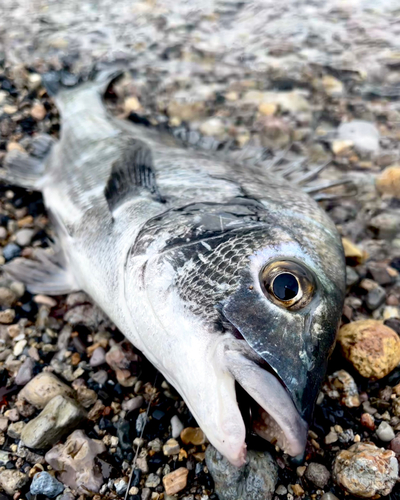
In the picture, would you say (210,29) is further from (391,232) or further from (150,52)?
(391,232)

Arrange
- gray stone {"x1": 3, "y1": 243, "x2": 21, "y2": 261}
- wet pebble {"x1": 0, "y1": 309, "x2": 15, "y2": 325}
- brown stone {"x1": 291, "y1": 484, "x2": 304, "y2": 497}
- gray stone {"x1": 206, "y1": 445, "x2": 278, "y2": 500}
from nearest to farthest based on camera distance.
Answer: gray stone {"x1": 206, "y1": 445, "x2": 278, "y2": 500}, brown stone {"x1": 291, "y1": 484, "x2": 304, "y2": 497}, wet pebble {"x1": 0, "y1": 309, "x2": 15, "y2": 325}, gray stone {"x1": 3, "y1": 243, "x2": 21, "y2": 261}

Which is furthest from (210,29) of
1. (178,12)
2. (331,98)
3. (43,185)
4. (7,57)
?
(43,185)

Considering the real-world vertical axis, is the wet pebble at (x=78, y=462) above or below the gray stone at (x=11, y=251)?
below

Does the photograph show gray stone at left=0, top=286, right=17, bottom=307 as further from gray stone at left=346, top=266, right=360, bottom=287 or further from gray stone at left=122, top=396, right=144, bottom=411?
gray stone at left=346, top=266, right=360, bottom=287

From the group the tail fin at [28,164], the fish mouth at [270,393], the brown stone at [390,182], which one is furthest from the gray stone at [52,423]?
the brown stone at [390,182]

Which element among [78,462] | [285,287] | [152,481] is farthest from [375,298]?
[78,462]

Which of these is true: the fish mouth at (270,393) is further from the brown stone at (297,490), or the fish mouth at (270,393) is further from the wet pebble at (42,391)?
the wet pebble at (42,391)

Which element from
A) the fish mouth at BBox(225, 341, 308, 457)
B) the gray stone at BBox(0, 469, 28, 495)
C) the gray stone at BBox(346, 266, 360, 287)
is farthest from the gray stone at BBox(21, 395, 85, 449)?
the gray stone at BBox(346, 266, 360, 287)
